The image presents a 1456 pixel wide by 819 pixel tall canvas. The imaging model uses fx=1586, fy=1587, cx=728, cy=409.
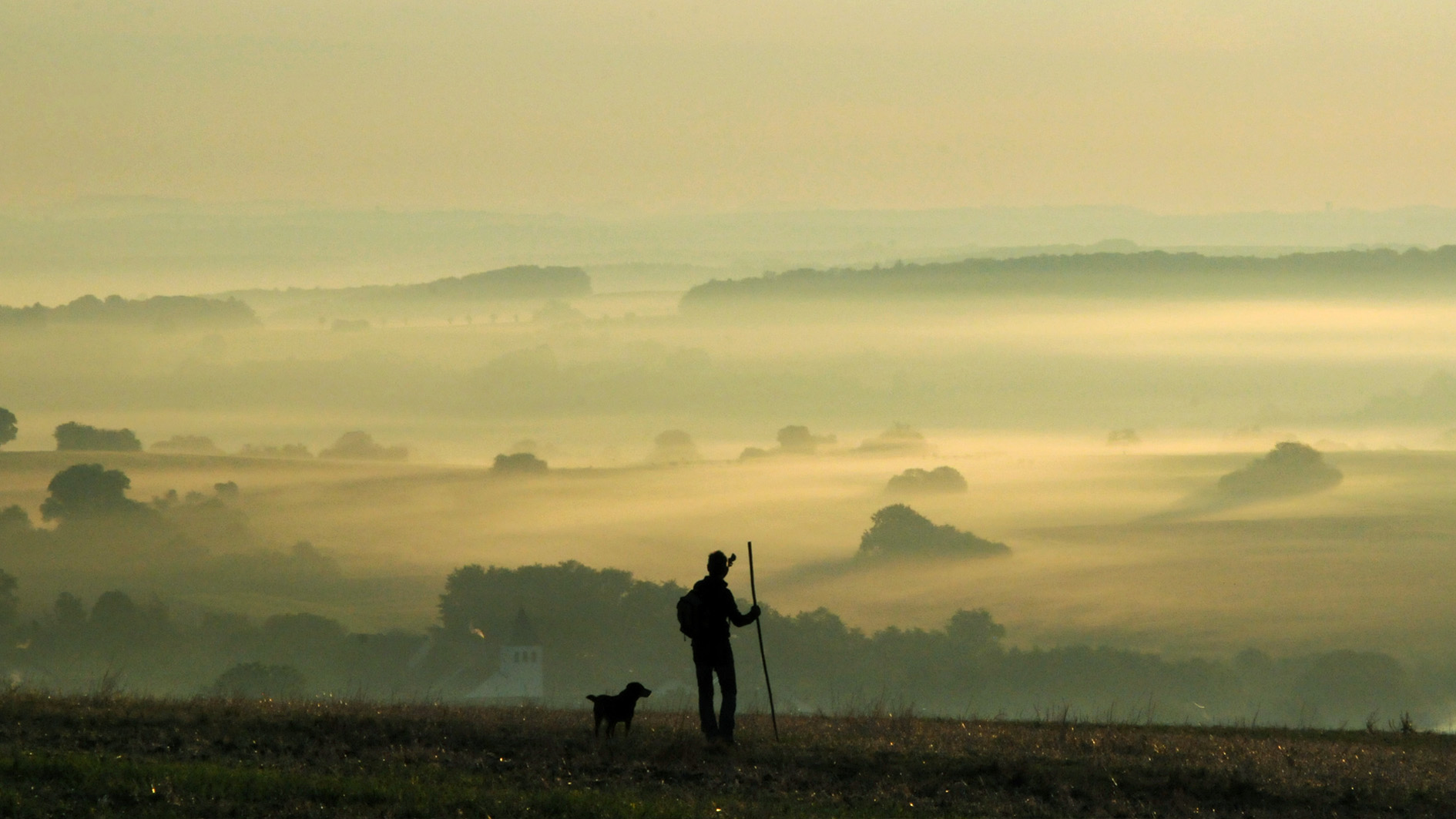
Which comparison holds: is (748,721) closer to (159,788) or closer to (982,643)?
(159,788)

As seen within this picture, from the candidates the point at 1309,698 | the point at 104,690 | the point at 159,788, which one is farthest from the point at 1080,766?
the point at 1309,698

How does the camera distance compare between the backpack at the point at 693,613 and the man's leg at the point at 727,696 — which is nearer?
the backpack at the point at 693,613

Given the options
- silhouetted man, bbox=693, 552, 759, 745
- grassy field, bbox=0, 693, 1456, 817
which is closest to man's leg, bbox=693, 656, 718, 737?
silhouetted man, bbox=693, 552, 759, 745

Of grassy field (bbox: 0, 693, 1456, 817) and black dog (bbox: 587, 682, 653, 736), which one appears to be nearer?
grassy field (bbox: 0, 693, 1456, 817)

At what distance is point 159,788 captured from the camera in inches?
666

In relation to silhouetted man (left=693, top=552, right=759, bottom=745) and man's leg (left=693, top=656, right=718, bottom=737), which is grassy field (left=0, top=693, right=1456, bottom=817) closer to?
man's leg (left=693, top=656, right=718, bottom=737)

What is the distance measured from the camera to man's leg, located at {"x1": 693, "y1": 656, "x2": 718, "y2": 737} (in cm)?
2045

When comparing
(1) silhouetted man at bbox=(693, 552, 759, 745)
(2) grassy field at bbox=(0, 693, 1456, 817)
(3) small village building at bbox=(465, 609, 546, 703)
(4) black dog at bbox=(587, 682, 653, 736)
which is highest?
(1) silhouetted man at bbox=(693, 552, 759, 745)

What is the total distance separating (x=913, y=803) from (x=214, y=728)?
903 centimetres

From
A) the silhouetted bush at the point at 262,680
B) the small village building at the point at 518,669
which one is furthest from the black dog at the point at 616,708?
the small village building at the point at 518,669

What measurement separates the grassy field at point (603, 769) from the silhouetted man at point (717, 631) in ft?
2.05

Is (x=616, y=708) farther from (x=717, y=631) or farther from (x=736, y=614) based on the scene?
(x=736, y=614)

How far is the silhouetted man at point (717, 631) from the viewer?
20.2 metres

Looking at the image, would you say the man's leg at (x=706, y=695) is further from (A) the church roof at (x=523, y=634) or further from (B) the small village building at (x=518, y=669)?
(A) the church roof at (x=523, y=634)
